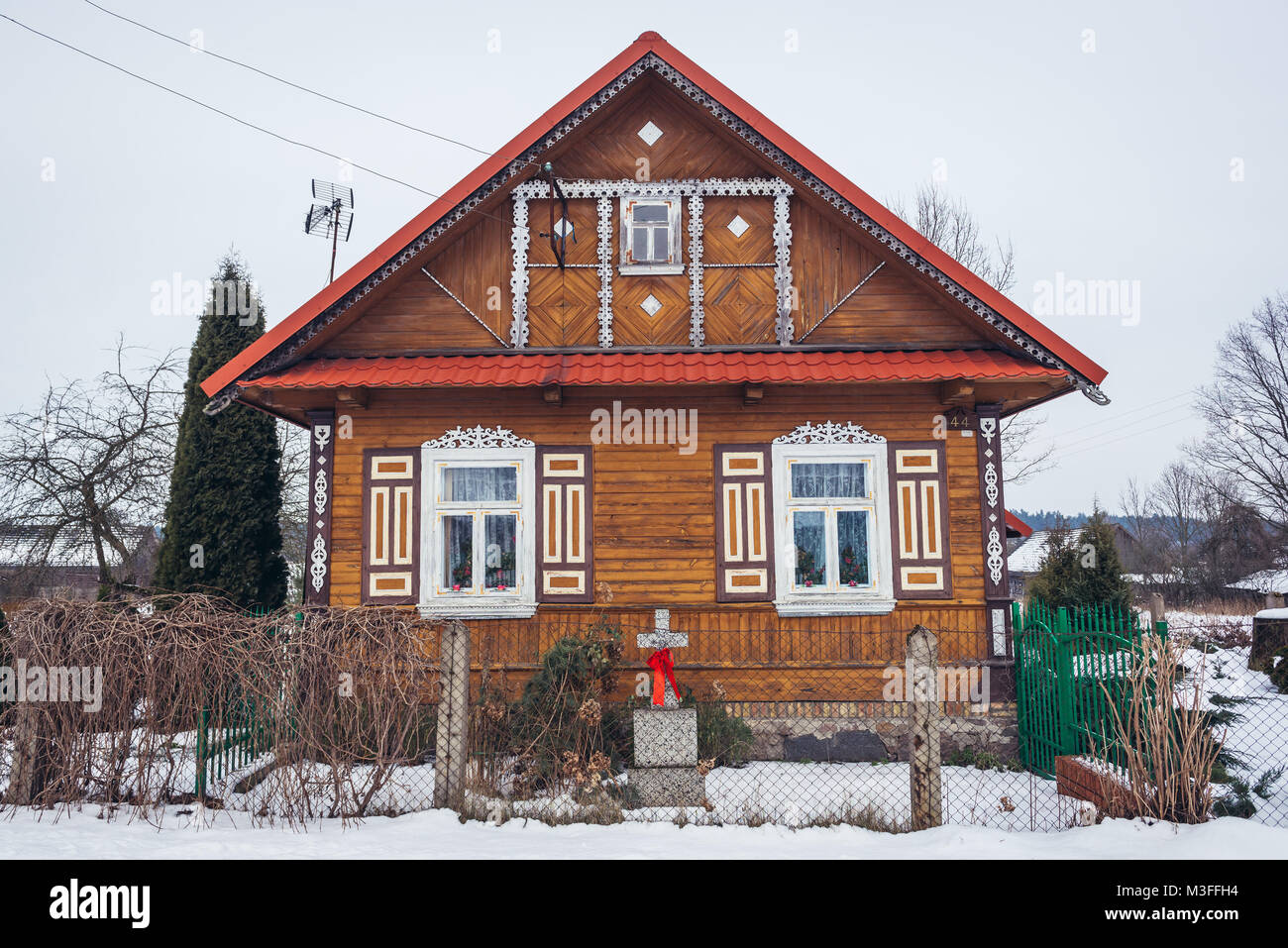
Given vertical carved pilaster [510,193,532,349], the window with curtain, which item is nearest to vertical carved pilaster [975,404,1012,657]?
the window with curtain

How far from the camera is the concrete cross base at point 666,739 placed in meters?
7.08

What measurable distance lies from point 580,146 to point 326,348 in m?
3.97

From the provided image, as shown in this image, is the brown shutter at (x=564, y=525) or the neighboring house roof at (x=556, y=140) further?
the brown shutter at (x=564, y=525)

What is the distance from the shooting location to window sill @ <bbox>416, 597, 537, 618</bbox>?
9703mm

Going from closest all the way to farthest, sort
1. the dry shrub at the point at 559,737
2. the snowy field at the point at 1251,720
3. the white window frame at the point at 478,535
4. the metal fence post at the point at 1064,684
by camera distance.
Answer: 1. the dry shrub at the point at 559,737
2. the snowy field at the point at 1251,720
3. the metal fence post at the point at 1064,684
4. the white window frame at the point at 478,535

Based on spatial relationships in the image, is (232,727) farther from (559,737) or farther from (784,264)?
(784,264)

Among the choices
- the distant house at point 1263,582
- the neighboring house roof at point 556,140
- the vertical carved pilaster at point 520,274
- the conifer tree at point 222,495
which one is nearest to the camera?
the neighboring house roof at point 556,140

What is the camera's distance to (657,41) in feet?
32.9

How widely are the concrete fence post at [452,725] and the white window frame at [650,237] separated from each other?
5375 mm

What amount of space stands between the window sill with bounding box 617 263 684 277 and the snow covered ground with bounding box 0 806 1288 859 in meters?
6.44

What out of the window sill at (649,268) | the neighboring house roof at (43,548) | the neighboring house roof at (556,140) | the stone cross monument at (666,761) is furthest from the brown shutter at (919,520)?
the neighboring house roof at (43,548)

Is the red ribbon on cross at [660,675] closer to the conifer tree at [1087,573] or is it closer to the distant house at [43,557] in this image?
the conifer tree at [1087,573]

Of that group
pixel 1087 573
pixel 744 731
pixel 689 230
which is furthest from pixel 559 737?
pixel 1087 573

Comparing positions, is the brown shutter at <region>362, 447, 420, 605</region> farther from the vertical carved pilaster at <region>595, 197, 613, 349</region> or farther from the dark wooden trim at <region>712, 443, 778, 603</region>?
the dark wooden trim at <region>712, 443, 778, 603</region>
